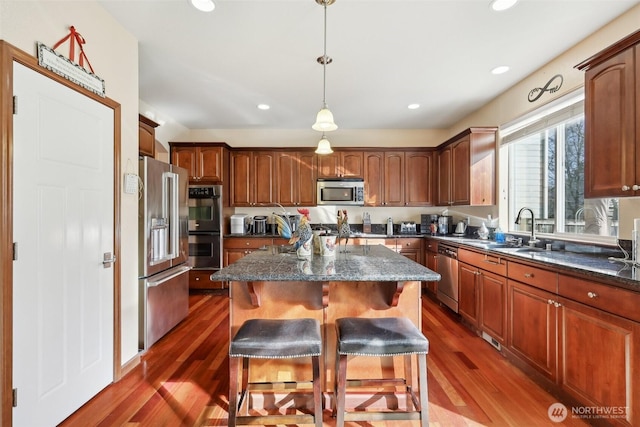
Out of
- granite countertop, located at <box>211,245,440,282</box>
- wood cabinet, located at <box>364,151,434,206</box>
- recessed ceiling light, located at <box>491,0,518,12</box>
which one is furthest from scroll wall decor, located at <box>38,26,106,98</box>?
wood cabinet, located at <box>364,151,434,206</box>

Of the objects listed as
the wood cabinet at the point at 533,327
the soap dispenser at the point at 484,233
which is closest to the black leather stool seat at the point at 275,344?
the wood cabinet at the point at 533,327

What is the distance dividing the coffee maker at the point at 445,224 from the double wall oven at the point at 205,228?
11.4ft

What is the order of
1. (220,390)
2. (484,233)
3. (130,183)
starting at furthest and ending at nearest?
(484,233) → (130,183) → (220,390)

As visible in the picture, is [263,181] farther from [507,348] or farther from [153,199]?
[507,348]

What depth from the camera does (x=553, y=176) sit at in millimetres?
2939

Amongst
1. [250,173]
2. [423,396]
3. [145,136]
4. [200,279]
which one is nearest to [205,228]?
[200,279]

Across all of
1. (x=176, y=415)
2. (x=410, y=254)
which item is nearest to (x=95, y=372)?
(x=176, y=415)

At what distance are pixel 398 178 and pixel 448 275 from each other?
1855 millimetres

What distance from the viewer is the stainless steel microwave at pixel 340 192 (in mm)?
4707

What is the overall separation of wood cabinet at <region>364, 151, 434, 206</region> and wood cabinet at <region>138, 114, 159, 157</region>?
121 inches

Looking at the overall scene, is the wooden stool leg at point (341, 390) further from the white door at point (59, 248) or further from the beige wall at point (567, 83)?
the beige wall at point (567, 83)

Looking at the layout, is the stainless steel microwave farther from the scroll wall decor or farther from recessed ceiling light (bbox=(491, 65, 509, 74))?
the scroll wall decor

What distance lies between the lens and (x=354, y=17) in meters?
2.12

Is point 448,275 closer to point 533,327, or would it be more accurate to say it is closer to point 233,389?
point 533,327
